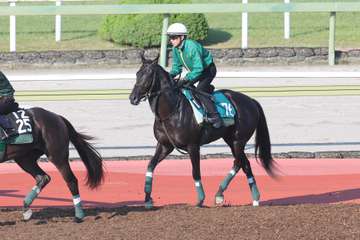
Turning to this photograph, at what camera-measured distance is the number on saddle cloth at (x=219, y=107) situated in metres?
14.0

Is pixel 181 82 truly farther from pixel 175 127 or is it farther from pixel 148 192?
pixel 148 192

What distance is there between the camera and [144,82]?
530 inches

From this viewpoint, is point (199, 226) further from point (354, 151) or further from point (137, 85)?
point (354, 151)

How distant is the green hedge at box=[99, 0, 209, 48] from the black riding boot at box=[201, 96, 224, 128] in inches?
647

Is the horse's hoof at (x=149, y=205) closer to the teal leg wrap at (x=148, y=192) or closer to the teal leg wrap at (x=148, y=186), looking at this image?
the teal leg wrap at (x=148, y=192)

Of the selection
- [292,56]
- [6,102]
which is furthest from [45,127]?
[292,56]

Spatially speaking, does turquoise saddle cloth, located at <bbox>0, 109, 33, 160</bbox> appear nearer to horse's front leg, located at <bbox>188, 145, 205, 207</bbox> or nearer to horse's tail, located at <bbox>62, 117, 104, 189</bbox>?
horse's tail, located at <bbox>62, 117, 104, 189</bbox>

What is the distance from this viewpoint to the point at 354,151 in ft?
59.4

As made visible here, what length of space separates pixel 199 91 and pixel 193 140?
88cm

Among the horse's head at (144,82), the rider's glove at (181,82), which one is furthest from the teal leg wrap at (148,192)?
the rider's glove at (181,82)

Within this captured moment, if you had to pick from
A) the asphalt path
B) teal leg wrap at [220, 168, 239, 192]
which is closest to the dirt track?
teal leg wrap at [220, 168, 239, 192]

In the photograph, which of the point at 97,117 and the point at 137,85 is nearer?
the point at 137,85

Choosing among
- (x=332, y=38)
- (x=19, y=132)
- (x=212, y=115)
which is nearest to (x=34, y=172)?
(x=19, y=132)

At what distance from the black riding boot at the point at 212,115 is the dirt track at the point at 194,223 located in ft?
4.01
